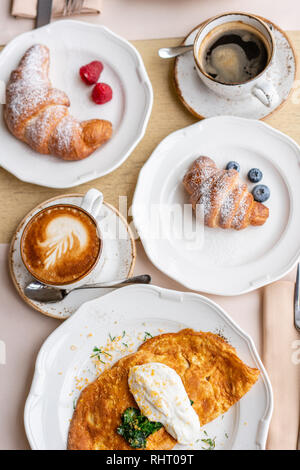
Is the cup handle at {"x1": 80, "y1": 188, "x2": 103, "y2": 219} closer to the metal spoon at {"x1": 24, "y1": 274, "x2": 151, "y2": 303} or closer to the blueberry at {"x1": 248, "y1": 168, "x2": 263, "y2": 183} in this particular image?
the metal spoon at {"x1": 24, "y1": 274, "x2": 151, "y2": 303}

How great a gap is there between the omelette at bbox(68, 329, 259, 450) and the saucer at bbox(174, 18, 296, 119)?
2.26ft

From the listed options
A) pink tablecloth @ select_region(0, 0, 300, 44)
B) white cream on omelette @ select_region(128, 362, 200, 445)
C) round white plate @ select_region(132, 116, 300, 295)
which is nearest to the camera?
white cream on omelette @ select_region(128, 362, 200, 445)

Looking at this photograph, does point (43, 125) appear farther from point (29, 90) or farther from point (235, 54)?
point (235, 54)

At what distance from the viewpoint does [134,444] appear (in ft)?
4.70

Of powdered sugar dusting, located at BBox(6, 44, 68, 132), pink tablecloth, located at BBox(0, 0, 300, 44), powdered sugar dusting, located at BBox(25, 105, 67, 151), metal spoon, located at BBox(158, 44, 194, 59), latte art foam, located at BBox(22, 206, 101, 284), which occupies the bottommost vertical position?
latte art foam, located at BBox(22, 206, 101, 284)

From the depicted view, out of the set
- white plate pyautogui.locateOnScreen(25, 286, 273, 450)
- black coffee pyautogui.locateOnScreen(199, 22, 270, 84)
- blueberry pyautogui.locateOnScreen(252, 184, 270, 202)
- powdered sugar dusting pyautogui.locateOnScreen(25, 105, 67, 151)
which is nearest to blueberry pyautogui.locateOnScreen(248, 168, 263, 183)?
blueberry pyautogui.locateOnScreen(252, 184, 270, 202)

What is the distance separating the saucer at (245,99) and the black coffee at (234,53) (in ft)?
0.24

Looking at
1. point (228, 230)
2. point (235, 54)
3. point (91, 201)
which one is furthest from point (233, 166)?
point (91, 201)

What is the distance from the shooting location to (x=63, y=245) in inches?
57.2

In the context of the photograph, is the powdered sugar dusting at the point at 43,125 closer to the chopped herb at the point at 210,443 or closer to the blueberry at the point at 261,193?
the blueberry at the point at 261,193

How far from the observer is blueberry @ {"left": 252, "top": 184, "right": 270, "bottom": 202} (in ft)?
5.08

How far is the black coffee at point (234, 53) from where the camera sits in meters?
1.52

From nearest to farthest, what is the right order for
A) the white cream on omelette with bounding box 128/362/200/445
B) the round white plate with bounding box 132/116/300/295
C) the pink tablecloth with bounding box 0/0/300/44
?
the white cream on omelette with bounding box 128/362/200/445 → the round white plate with bounding box 132/116/300/295 → the pink tablecloth with bounding box 0/0/300/44

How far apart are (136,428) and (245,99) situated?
103cm
